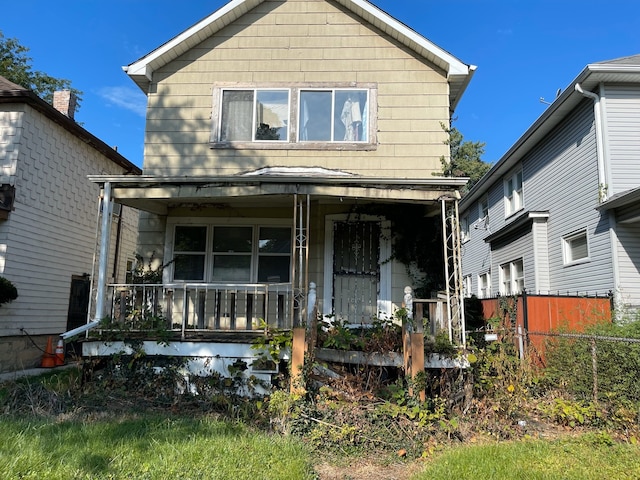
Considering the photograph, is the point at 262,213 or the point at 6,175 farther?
the point at 6,175

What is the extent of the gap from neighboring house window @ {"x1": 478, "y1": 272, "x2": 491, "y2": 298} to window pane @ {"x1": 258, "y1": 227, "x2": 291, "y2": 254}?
1214 centimetres

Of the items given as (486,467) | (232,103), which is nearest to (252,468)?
(486,467)

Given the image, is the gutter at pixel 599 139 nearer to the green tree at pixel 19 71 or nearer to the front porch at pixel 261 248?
the front porch at pixel 261 248

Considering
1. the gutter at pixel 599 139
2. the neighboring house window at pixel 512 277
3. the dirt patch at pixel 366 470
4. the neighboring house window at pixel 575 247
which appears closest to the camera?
the dirt patch at pixel 366 470

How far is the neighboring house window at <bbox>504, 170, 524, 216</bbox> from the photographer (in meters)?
16.0

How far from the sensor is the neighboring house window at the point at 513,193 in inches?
630

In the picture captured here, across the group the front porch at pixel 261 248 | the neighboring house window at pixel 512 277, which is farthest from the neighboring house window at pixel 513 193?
the front porch at pixel 261 248

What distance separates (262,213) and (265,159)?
1.10 meters

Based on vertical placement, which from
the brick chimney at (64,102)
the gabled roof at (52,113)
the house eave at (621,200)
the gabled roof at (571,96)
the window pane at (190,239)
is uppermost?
the brick chimney at (64,102)

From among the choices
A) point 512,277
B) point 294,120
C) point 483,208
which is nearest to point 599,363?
point 294,120

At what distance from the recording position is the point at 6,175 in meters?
10.4

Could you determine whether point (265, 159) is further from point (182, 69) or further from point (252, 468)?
point (252, 468)

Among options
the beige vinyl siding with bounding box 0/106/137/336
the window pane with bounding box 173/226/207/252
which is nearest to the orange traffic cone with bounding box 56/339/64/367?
the beige vinyl siding with bounding box 0/106/137/336

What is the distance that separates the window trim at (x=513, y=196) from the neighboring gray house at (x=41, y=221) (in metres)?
12.8
